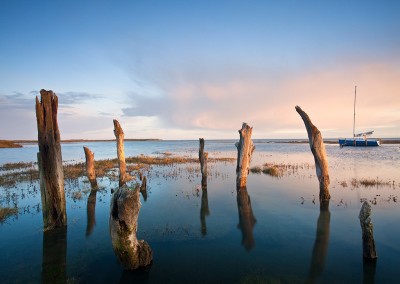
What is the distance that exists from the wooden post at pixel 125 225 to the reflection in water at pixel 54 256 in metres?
1.65

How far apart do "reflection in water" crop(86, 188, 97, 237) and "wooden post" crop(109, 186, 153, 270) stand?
3723 millimetres

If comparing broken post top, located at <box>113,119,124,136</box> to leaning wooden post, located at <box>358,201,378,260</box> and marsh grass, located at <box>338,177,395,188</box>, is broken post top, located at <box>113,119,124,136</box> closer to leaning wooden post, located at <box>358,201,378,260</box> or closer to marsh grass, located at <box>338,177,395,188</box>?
leaning wooden post, located at <box>358,201,378,260</box>

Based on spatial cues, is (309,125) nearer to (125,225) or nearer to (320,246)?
(320,246)

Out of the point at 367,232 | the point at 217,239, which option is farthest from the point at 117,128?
the point at 367,232

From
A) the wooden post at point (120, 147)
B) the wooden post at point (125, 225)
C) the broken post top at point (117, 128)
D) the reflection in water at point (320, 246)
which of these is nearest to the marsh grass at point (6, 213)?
the wooden post at point (120, 147)

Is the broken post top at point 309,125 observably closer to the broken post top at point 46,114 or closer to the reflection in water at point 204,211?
the reflection in water at point 204,211

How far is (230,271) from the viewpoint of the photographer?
6.92 metres

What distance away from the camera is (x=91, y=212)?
12656 mm

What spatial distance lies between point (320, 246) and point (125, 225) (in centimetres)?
650

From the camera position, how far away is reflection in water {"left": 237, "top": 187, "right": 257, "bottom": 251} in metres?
9.01

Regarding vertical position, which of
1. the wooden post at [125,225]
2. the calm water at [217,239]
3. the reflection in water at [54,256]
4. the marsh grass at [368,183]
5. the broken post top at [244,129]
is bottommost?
the reflection in water at [54,256]

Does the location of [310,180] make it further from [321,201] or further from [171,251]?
[171,251]

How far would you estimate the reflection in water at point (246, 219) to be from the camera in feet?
29.6

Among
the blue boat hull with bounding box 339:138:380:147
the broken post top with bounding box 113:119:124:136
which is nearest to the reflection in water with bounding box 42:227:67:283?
the broken post top with bounding box 113:119:124:136
